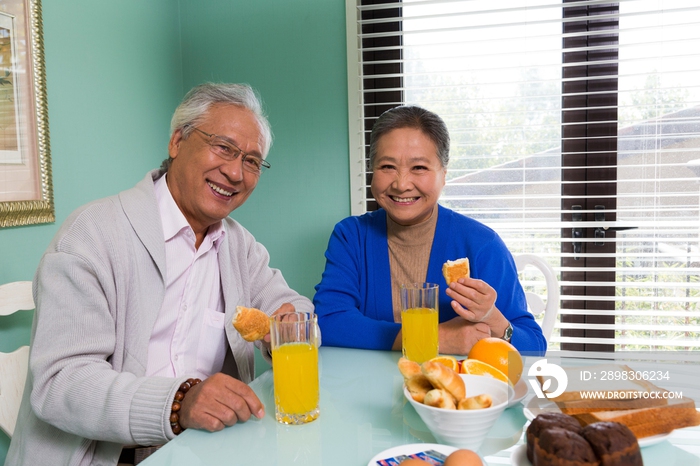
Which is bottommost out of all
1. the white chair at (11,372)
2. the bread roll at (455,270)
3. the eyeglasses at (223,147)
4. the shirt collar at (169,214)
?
the white chair at (11,372)

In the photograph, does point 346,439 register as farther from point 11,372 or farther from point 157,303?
point 11,372

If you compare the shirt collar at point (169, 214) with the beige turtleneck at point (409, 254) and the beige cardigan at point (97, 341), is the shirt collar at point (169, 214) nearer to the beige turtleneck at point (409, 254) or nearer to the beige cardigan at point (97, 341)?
the beige cardigan at point (97, 341)

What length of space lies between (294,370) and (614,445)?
531 mm

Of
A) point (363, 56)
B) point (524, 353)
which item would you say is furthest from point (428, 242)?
point (363, 56)

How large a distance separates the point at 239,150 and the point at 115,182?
108cm

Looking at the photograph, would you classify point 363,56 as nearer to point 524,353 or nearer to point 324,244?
point 324,244

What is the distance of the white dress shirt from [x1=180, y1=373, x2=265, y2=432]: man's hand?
0.41 meters

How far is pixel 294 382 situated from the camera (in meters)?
Result: 0.98

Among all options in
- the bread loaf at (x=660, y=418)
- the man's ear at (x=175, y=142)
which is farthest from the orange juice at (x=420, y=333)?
the man's ear at (x=175, y=142)

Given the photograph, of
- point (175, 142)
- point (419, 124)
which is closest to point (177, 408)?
point (175, 142)

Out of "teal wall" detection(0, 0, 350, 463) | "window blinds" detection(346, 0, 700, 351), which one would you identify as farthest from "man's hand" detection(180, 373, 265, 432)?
"window blinds" detection(346, 0, 700, 351)

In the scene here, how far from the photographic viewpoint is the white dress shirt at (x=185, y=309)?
1.39 metres

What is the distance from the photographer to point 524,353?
1416 millimetres

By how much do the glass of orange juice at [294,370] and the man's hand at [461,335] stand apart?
0.48 meters
